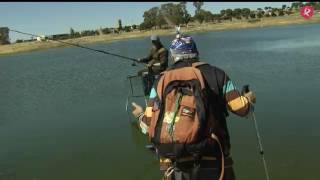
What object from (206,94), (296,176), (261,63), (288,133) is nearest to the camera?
(206,94)

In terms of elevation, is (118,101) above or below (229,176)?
below

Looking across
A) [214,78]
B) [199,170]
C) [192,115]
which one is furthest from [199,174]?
[214,78]

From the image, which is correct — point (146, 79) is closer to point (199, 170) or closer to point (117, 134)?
point (117, 134)

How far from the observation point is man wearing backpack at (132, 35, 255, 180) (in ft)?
14.2

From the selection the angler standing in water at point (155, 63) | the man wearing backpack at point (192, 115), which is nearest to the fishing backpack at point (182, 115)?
the man wearing backpack at point (192, 115)

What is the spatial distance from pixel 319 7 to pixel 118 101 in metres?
93.0

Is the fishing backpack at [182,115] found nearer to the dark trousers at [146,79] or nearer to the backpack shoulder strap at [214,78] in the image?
the backpack shoulder strap at [214,78]

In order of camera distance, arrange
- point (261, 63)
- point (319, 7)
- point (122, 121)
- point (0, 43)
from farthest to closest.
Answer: point (0, 43)
point (319, 7)
point (261, 63)
point (122, 121)

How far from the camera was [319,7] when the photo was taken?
101 metres

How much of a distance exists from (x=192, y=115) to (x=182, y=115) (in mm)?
87

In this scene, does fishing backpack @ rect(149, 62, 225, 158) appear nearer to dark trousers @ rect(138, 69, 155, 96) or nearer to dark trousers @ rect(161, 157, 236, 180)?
dark trousers @ rect(161, 157, 236, 180)

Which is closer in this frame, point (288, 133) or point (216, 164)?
point (216, 164)

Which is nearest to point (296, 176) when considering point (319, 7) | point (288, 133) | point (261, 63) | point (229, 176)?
point (288, 133)

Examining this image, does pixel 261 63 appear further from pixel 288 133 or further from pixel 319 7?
pixel 319 7
